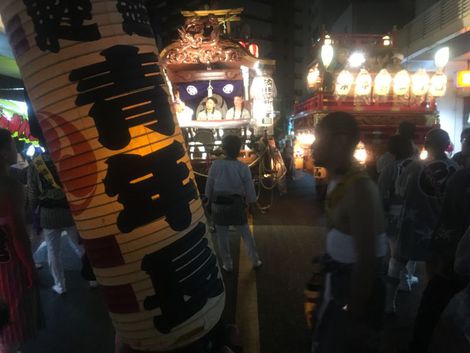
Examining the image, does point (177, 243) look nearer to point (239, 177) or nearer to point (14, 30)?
point (14, 30)

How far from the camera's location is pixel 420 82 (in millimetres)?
11016

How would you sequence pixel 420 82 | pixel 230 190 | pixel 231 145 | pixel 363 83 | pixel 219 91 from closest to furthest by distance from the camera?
pixel 231 145, pixel 230 190, pixel 363 83, pixel 420 82, pixel 219 91

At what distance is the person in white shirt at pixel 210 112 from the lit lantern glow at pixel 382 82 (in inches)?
215

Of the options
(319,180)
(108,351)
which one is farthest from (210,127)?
(108,351)

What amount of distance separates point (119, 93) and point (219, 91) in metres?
11.2

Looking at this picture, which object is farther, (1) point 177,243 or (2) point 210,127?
(2) point 210,127

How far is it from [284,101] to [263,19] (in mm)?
9316

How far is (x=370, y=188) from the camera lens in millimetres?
1821

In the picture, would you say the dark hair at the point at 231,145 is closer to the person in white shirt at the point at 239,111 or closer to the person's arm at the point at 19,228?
the person's arm at the point at 19,228

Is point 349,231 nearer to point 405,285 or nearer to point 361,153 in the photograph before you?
point 405,285

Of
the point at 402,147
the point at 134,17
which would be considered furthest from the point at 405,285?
the point at 134,17

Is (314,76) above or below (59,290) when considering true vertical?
above

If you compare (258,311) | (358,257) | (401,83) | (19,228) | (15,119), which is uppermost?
(15,119)

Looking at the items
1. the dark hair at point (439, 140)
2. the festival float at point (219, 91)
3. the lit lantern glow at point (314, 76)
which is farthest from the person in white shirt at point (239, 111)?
the dark hair at point (439, 140)
